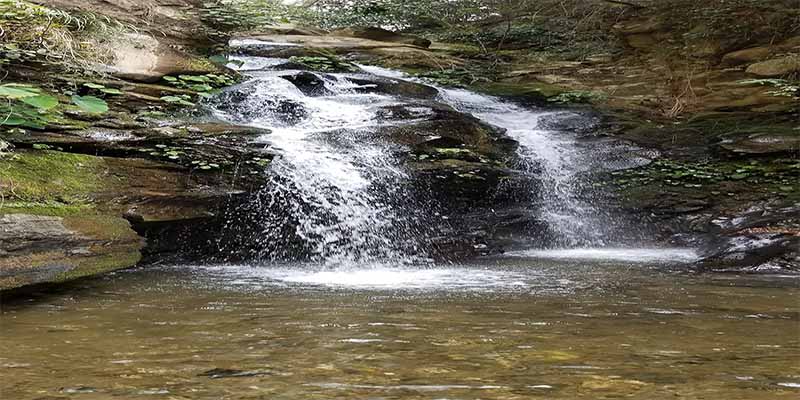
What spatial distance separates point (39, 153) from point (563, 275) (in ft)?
16.5

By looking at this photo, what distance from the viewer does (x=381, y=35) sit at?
16.0m

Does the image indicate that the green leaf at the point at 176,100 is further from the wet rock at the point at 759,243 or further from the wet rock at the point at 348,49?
the wet rock at the point at 759,243

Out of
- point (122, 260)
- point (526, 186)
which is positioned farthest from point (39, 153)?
point (526, 186)

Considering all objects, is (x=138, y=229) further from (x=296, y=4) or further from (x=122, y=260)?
(x=296, y=4)

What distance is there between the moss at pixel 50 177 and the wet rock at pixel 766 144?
865 cm

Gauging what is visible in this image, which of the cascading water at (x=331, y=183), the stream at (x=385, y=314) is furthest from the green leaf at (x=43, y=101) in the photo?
the cascading water at (x=331, y=183)

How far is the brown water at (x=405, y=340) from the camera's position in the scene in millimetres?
2475

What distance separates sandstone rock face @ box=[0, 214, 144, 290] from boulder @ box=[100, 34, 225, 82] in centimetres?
349

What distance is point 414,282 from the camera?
5609 mm

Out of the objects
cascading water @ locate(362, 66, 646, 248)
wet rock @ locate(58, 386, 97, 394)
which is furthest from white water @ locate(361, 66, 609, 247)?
wet rock @ locate(58, 386, 97, 394)

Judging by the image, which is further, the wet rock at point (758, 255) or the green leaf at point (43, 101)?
the wet rock at point (758, 255)

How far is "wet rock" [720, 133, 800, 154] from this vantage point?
955 cm

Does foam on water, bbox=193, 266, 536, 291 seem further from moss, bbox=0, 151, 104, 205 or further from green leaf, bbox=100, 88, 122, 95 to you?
green leaf, bbox=100, 88, 122, 95

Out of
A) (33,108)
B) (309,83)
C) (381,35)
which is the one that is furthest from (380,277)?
(381,35)
